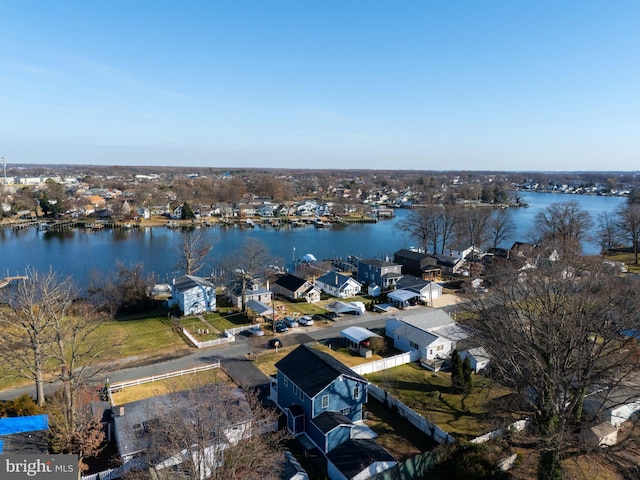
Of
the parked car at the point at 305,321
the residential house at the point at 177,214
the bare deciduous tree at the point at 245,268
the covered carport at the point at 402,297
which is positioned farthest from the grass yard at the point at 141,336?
the residential house at the point at 177,214

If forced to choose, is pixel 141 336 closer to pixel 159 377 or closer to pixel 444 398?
pixel 159 377

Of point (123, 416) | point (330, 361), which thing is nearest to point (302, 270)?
point (330, 361)

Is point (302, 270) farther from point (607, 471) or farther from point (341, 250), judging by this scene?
point (607, 471)

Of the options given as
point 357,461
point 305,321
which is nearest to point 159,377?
point 305,321

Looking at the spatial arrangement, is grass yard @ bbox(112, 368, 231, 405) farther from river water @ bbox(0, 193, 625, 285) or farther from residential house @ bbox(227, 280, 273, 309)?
river water @ bbox(0, 193, 625, 285)

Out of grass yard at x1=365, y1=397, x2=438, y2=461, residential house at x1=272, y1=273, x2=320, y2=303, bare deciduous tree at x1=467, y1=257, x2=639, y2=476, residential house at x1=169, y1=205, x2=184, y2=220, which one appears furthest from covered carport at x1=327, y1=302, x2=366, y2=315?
residential house at x1=169, y1=205, x2=184, y2=220
